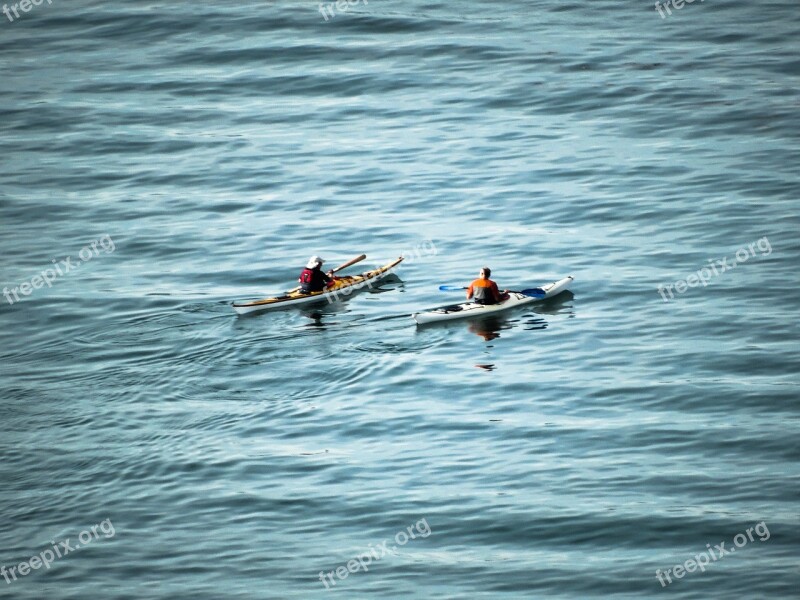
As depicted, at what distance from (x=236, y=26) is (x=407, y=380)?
37891 millimetres

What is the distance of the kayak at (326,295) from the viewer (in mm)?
32781

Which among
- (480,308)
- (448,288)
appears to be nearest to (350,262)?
(448,288)

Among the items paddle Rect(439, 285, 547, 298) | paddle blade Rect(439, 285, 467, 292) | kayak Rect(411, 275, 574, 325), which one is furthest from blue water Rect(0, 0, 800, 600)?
paddle blade Rect(439, 285, 467, 292)

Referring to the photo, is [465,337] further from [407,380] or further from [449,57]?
[449,57]

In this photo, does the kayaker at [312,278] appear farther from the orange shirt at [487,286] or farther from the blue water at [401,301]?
the orange shirt at [487,286]

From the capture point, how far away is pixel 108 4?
66500 millimetres

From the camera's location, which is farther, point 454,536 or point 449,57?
point 449,57

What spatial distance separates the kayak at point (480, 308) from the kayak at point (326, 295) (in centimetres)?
294

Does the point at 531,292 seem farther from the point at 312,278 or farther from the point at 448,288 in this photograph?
the point at 312,278

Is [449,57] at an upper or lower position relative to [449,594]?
upper

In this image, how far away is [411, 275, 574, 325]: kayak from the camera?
32.0m

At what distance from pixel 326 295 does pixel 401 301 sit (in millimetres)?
2116

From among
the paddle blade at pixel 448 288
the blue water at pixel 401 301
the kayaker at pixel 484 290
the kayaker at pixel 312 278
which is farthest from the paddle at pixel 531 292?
the kayaker at pixel 312 278

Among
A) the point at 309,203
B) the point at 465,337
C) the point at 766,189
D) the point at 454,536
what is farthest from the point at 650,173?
the point at 454,536
